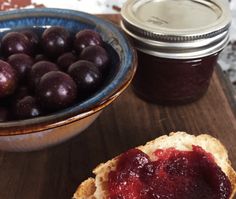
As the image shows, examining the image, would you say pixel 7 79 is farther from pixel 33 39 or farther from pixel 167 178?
pixel 167 178

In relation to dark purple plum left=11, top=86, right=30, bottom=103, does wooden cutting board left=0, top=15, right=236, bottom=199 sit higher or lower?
lower

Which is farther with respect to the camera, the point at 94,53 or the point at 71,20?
the point at 71,20

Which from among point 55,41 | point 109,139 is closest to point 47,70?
point 55,41

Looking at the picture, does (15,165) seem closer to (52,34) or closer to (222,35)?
(52,34)

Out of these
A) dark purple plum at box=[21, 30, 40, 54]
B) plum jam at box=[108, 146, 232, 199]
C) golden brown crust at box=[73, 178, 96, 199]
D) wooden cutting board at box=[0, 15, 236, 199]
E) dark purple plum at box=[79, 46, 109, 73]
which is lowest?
wooden cutting board at box=[0, 15, 236, 199]

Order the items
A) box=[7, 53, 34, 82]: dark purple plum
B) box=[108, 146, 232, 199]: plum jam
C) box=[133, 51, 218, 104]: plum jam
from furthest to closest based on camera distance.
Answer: box=[133, 51, 218, 104]: plum jam < box=[7, 53, 34, 82]: dark purple plum < box=[108, 146, 232, 199]: plum jam

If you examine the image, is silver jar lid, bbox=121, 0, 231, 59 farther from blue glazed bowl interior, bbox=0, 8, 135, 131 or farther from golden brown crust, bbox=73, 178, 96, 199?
golden brown crust, bbox=73, 178, 96, 199

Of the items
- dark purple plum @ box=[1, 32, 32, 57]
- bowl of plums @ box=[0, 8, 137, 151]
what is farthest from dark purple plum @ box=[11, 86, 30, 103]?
dark purple plum @ box=[1, 32, 32, 57]

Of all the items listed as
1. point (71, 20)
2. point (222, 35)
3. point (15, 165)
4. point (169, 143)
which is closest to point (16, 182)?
point (15, 165)
